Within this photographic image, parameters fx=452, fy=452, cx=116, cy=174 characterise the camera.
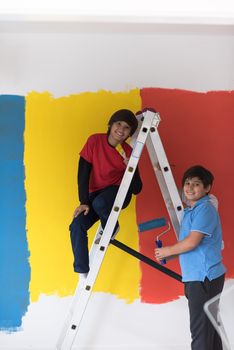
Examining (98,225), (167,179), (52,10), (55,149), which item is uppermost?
(52,10)

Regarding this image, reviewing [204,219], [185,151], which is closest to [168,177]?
[204,219]

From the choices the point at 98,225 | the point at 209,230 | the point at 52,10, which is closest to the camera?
the point at 209,230

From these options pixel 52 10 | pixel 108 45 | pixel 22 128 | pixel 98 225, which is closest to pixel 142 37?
pixel 108 45

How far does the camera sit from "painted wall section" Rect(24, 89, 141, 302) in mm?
2436

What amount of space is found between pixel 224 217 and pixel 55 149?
1.00 metres

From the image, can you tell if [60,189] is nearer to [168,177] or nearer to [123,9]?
[168,177]

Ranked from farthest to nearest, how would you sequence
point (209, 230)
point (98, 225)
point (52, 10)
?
1. point (98, 225)
2. point (52, 10)
3. point (209, 230)

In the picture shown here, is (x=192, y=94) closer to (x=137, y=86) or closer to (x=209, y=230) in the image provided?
(x=137, y=86)

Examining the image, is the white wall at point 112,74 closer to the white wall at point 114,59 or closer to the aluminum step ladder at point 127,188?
the white wall at point 114,59

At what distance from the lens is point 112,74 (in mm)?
2457

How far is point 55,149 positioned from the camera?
2453 millimetres

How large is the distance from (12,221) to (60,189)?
1.01 ft

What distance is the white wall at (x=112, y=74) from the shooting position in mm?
2438

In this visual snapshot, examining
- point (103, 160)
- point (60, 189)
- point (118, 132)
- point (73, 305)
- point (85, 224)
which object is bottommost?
point (73, 305)
